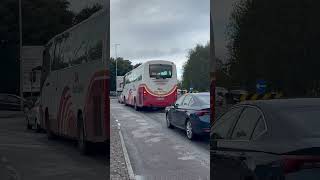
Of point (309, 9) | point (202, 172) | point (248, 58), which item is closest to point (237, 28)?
point (248, 58)

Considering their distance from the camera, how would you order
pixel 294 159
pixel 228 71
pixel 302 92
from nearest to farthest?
1. pixel 294 159
2. pixel 302 92
3. pixel 228 71

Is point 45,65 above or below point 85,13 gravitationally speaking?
below

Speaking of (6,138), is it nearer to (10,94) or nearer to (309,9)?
(10,94)

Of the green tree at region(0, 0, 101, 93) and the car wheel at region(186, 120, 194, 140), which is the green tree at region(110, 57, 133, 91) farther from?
the car wheel at region(186, 120, 194, 140)

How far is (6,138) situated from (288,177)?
7.04ft

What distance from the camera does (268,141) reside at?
3035 mm

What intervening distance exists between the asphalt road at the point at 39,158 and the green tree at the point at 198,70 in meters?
0.90

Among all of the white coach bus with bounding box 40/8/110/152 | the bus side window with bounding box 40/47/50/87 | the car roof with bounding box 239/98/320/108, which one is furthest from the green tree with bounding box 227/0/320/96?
the bus side window with bounding box 40/47/50/87

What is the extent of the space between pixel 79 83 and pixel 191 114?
3.10 ft

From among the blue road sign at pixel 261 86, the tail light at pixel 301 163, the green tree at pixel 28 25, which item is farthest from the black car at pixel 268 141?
the green tree at pixel 28 25

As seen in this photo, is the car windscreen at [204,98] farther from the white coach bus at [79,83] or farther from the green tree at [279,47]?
the white coach bus at [79,83]

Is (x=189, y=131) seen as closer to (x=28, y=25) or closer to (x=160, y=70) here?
(x=160, y=70)

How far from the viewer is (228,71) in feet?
12.3

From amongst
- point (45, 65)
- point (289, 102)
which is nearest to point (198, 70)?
point (289, 102)
